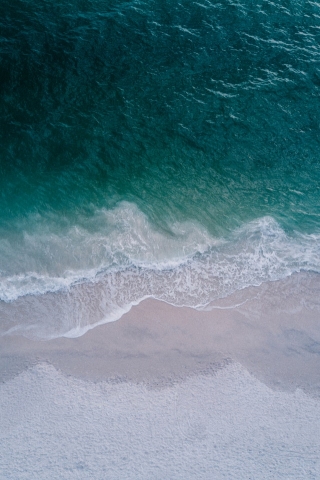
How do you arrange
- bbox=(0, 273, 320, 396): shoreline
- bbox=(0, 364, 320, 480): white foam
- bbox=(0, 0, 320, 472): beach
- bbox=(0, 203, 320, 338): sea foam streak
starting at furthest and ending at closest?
1. bbox=(0, 203, 320, 338): sea foam streak
2. bbox=(0, 273, 320, 396): shoreline
3. bbox=(0, 0, 320, 472): beach
4. bbox=(0, 364, 320, 480): white foam

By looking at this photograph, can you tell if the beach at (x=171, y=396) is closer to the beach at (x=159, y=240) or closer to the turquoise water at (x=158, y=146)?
the beach at (x=159, y=240)

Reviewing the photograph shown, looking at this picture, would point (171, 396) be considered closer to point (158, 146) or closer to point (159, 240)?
point (159, 240)

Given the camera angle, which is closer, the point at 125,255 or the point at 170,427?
the point at 170,427

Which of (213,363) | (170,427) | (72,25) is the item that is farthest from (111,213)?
(72,25)

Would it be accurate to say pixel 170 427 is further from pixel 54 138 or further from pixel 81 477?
pixel 54 138

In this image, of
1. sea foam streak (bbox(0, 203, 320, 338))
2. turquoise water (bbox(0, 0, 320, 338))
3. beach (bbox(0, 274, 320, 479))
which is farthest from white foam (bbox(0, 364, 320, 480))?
turquoise water (bbox(0, 0, 320, 338))

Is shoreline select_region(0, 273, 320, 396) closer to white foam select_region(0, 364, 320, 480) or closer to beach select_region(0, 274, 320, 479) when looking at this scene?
beach select_region(0, 274, 320, 479)

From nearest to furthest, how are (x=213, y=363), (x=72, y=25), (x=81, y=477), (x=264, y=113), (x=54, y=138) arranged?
1. (x=81, y=477)
2. (x=213, y=363)
3. (x=54, y=138)
4. (x=264, y=113)
5. (x=72, y=25)

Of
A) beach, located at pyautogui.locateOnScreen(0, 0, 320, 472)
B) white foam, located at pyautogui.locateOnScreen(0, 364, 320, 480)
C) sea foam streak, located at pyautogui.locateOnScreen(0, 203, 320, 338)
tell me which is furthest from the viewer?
sea foam streak, located at pyautogui.locateOnScreen(0, 203, 320, 338)
